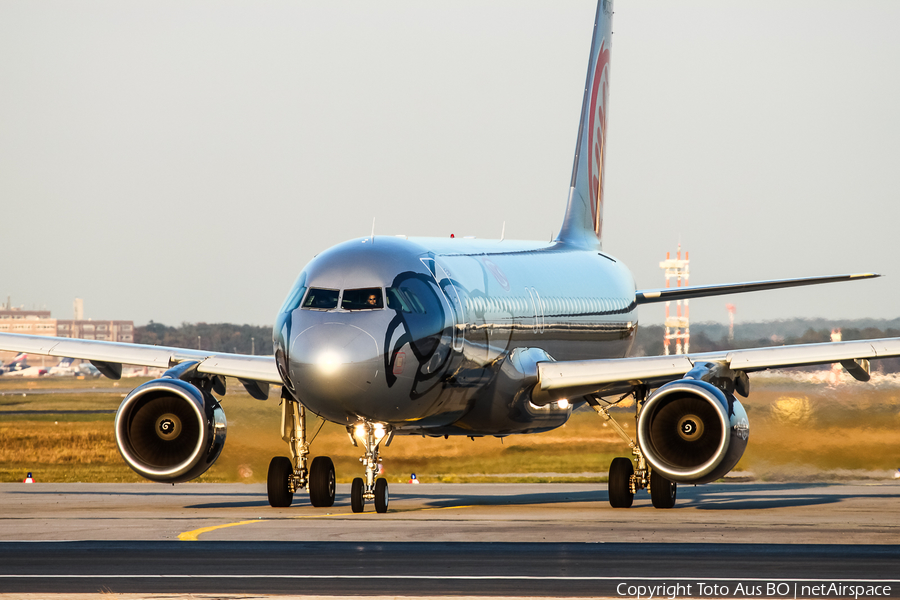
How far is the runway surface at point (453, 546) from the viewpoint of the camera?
523 inches

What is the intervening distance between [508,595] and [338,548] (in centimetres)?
431

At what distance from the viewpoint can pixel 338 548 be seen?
54.0 ft

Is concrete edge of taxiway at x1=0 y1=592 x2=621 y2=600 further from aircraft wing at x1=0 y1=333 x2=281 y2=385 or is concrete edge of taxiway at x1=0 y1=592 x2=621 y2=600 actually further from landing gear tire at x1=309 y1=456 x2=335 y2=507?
landing gear tire at x1=309 y1=456 x2=335 y2=507

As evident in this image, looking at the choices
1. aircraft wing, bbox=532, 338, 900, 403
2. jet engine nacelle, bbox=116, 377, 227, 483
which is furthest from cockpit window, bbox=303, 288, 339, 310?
aircraft wing, bbox=532, 338, 900, 403

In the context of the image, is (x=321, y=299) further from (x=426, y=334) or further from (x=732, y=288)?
(x=732, y=288)

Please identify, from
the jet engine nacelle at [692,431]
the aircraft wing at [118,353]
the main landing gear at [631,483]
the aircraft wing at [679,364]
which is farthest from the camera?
the main landing gear at [631,483]

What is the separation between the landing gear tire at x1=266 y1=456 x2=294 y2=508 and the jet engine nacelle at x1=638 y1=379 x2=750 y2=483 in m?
6.29

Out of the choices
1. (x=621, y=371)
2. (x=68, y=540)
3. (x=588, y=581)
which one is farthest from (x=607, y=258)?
(x=588, y=581)

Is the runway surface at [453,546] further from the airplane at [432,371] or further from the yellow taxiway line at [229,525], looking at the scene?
the airplane at [432,371]

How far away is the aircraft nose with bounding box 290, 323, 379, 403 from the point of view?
60.5 feet

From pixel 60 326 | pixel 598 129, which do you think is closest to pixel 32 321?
pixel 60 326

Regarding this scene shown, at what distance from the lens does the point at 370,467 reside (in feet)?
68.5

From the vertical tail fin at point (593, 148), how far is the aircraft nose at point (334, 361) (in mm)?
15104

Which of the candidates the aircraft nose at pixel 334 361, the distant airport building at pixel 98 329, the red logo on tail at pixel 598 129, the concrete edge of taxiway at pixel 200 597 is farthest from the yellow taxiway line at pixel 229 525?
the distant airport building at pixel 98 329
